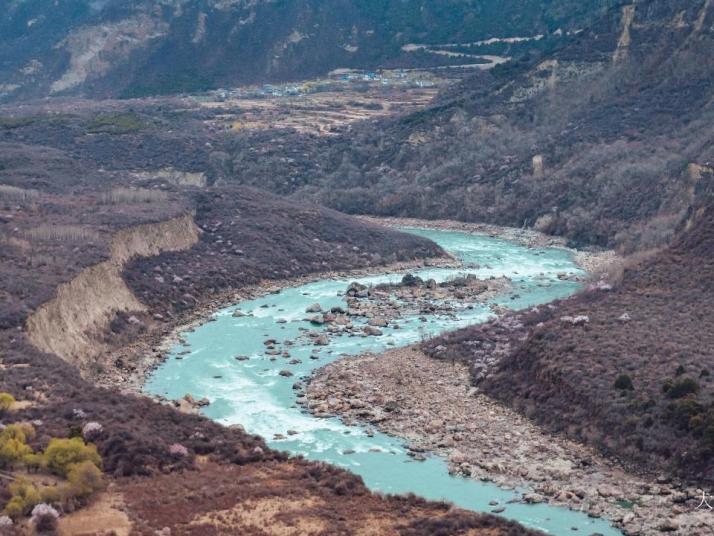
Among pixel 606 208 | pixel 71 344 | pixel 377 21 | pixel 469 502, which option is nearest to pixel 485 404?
pixel 469 502

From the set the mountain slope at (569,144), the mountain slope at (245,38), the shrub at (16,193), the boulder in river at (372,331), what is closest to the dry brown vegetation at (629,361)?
the boulder in river at (372,331)

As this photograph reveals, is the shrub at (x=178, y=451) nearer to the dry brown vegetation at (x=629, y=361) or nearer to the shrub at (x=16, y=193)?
the dry brown vegetation at (x=629, y=361)

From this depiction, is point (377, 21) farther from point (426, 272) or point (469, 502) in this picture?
point (469, 502)

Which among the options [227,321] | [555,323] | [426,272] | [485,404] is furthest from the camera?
[426,272]

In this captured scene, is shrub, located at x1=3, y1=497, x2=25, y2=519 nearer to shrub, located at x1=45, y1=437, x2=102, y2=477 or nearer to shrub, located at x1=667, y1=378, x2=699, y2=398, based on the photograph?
shrub, located at x1=45, y1=437, x2=102, y2=477

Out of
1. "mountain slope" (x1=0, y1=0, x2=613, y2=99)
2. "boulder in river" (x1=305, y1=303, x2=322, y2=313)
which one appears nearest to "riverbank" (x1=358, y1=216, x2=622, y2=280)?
"boulder in river" (x1=305, y1=303, x2=322, y2=313)

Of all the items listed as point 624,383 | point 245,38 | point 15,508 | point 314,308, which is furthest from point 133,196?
point 245,38

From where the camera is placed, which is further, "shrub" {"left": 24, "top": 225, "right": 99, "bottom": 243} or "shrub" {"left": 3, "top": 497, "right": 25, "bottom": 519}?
"shrub" {"left": 24, "top": 225, "right": 99, "bottom": 243}
